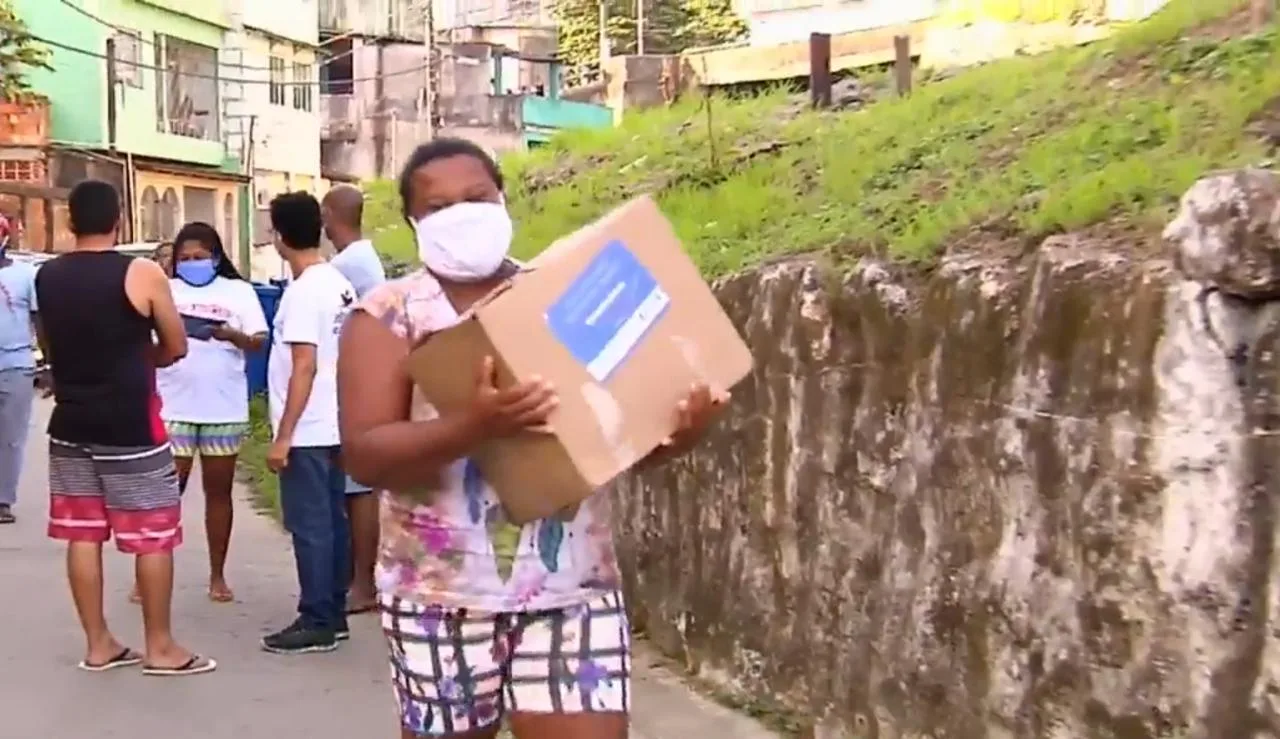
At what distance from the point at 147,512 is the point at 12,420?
3.87 metres

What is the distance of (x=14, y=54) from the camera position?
83.1 feet

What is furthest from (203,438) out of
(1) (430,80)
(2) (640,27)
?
(2) (640,27)

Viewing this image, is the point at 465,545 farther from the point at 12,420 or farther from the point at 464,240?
the point at 12,420

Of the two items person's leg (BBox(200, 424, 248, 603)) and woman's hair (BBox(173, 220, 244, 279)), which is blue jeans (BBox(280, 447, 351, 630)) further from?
woman's hair (BBox(173, 220, 244, 279))

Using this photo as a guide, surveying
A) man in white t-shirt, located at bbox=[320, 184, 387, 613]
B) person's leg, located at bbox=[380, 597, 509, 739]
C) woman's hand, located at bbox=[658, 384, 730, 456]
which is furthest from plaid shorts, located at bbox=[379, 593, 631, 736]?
man in white t-shirt, located at bbox=[320, 184, 387, 613]

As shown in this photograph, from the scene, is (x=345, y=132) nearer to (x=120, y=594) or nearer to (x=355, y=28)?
(x=355, y=28)

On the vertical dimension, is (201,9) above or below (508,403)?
above

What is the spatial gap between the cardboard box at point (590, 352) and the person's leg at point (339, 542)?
362 centimetres

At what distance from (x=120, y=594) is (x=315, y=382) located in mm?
2005

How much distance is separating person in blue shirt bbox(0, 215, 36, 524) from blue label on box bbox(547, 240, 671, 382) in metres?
6.90

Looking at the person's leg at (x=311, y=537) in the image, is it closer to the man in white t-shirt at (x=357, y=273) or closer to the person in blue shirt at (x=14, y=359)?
the man in white t-shirt at (x=357, y=273)

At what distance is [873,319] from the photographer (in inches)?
193

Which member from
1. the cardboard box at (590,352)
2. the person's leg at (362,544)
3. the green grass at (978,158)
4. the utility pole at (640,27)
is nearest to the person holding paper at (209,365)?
the person's leg at (362,544)

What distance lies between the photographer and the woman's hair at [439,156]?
11.5ft
